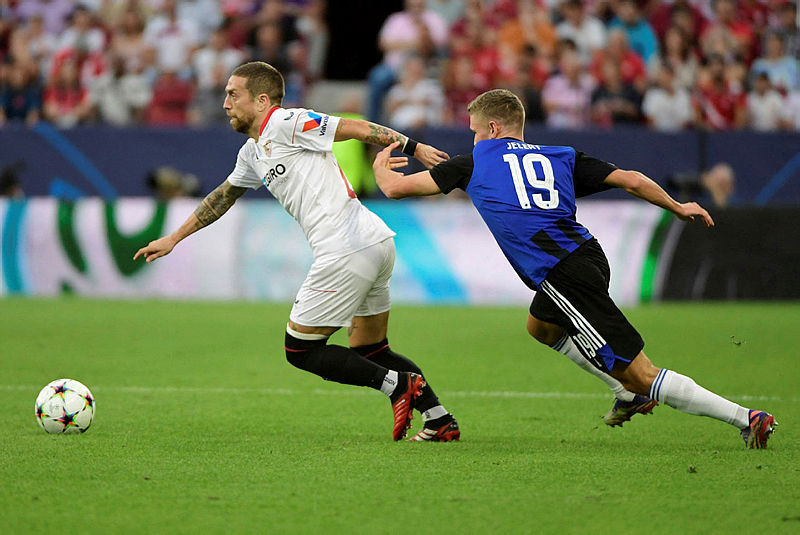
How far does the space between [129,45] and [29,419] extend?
12.4 metres

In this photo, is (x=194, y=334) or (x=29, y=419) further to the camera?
(x=194, y=334)

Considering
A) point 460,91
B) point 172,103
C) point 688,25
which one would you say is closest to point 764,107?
point 688,25

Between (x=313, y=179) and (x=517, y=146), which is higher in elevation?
(x=517, y=146)

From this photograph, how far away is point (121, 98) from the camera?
680 inches

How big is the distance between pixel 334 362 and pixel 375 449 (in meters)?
0.51

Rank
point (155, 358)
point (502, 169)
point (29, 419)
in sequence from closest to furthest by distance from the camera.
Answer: point (502, 169), point (29, 419), point (155, 358)

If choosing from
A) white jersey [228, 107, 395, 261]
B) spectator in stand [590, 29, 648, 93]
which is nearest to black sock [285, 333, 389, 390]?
white jersey [228, 107, 395, 261]

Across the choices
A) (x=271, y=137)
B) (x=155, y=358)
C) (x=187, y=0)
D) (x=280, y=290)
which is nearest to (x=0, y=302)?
(x=280, y=290)

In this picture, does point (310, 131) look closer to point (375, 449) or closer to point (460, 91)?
point (375, 449)

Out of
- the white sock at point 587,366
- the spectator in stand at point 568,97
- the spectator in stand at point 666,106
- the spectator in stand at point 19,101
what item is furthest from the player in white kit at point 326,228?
the spectator in stand at point 19,101

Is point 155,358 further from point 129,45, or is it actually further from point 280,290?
point 129,45

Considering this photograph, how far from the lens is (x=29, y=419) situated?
660cm

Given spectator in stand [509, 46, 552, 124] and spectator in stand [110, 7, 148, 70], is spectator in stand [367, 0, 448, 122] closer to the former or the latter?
spectator in stand [509, 46, 552, 124]

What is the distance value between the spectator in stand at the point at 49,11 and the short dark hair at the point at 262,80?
1429 cm
